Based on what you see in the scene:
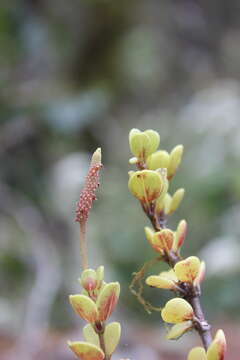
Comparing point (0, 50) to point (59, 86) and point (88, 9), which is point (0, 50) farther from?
point (88, 9)

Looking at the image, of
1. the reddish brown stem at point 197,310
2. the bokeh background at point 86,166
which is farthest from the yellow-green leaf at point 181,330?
the bokeh background at point 86,166

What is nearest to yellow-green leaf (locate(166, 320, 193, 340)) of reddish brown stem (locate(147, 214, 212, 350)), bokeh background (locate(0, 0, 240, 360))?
reddish brown stem (locate(147, 214, 212, 350))

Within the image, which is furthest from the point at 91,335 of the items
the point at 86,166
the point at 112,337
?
the point at 86,166

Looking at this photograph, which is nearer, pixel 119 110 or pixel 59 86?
pixel 59 86

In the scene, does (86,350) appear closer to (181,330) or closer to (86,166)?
(181,330)

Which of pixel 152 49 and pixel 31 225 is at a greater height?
pixel 152 49

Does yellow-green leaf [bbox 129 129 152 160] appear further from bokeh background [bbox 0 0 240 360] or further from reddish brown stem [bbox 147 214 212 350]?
bokeh background [bbox 0 0 240 360]

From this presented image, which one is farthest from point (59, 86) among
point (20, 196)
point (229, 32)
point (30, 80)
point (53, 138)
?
point (229, 32)
